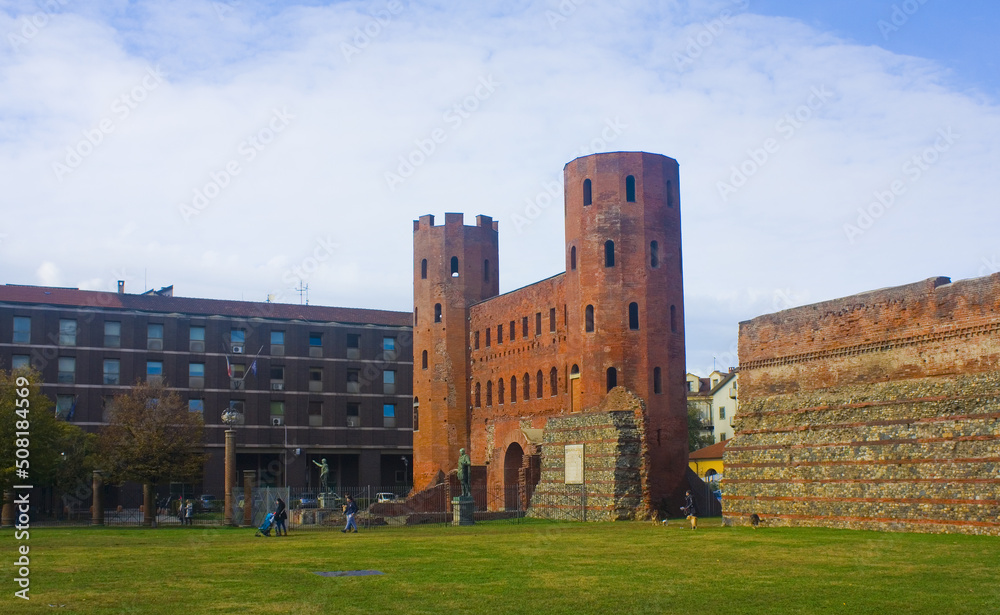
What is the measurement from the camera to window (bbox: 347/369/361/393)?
69.4 metres

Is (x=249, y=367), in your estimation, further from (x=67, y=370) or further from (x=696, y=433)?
(x=696, y=433)

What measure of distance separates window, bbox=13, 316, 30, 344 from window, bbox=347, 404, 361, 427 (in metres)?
20.6

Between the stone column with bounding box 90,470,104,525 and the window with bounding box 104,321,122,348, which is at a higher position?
the window with bounding box 104,321,122,348

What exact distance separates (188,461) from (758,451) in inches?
1083

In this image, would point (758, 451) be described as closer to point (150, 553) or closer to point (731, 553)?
point (731, 553)

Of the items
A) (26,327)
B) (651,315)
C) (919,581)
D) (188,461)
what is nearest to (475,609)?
(919,581)

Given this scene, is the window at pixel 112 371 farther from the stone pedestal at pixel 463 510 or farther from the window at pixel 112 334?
the stone pedestal at pixel 463 510

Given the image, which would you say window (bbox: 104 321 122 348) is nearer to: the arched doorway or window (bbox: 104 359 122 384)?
window (bbox: 104 359 122 384)

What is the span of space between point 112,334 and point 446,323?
22.1 meters

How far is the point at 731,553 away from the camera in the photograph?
855 inches

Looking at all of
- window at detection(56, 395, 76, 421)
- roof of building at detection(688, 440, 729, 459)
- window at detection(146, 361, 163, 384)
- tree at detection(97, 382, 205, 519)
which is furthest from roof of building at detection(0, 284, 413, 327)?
roof of building at detection(688, 440, 729, 459)

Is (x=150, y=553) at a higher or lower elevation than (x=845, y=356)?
lower

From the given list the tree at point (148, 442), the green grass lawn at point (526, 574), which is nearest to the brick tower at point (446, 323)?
the tree at point (148, 442)

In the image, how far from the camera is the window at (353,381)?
6938cm
